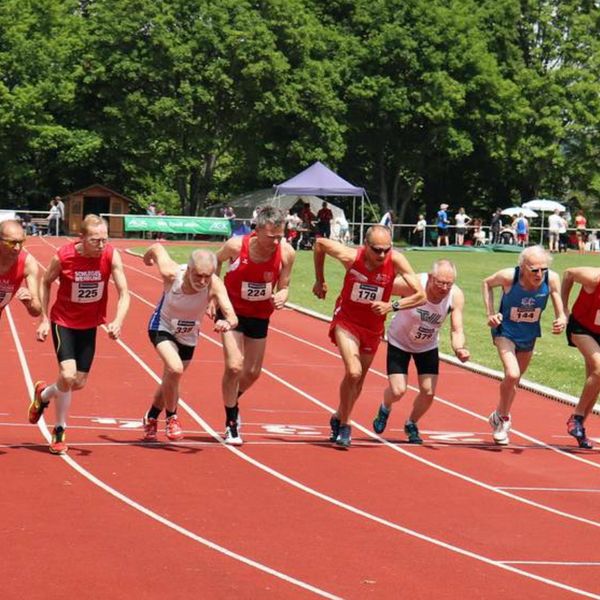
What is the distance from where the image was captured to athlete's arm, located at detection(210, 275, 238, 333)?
1116 cm

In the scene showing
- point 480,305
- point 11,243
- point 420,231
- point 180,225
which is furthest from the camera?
point 420,231

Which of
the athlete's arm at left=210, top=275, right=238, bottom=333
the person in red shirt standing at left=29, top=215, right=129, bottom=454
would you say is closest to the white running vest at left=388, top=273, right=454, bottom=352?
the athlete's arm at left=210, top=275, right=238, bottom=333

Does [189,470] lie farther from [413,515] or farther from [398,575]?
[398,575]

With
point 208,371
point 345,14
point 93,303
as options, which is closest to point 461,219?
point 345,14

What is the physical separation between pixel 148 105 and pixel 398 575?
4948 centimetres

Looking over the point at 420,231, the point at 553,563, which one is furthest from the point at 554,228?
the point at 553,563

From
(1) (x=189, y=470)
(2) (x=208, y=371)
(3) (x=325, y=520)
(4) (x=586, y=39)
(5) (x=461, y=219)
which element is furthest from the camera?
(4) (x=586, y=39)

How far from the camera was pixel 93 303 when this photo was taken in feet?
36.8

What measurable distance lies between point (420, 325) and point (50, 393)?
3.14 meters

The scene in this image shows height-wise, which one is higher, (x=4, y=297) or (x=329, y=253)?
(x=329, y=253)

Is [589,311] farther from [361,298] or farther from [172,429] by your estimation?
[172,429]

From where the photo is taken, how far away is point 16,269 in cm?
1103

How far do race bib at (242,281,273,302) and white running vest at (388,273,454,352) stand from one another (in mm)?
1227

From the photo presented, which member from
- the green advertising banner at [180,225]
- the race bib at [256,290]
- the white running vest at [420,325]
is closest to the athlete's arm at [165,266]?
the race bib at [256,290]
